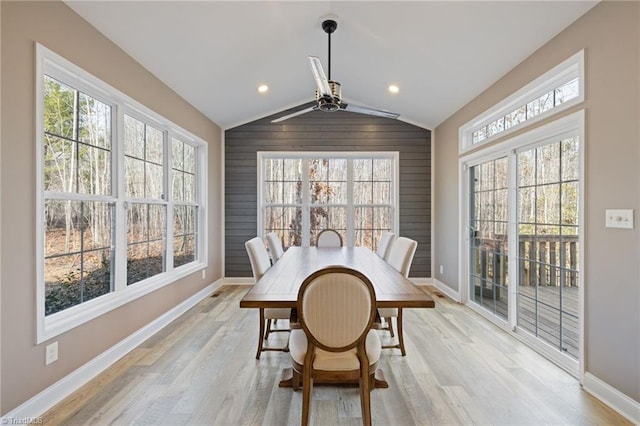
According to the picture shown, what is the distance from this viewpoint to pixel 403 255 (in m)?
3.02

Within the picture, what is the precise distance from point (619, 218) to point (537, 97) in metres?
1.45

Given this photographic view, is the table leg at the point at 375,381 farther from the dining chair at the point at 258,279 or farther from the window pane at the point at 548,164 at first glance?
the window pane at the point at 548,164

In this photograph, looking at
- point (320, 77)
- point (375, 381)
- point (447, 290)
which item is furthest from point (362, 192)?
point (375, 381)

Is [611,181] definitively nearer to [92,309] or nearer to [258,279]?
[258,279]

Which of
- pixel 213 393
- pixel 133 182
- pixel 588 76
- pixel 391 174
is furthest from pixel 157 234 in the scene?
pixel 588 76

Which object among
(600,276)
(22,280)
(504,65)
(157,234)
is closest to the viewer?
(22,280)

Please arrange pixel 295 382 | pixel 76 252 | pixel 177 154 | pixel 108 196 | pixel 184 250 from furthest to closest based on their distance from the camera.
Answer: pixel 184 250 → pixel 177 154 → pixel 108 196 → pixel 76 252 → pixel 295 382

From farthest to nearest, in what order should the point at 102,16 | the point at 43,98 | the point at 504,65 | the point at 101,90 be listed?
the point at 504,65, the point at 101,90, the point at 102,16, the point at 43,98

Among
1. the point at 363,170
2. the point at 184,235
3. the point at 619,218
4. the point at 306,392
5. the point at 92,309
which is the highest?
the point at 363,170

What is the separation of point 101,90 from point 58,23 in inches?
21.2

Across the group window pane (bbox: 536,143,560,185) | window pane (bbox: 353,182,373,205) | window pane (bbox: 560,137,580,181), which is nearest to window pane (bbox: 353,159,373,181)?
window pane (bbox: 353,182,373,205)

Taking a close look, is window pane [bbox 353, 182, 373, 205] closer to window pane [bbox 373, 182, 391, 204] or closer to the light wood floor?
window pane [bbox 373, 182, 391, 204]

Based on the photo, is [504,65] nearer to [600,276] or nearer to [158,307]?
[600,276]

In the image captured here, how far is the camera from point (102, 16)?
246cm
